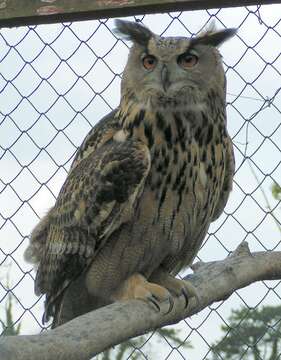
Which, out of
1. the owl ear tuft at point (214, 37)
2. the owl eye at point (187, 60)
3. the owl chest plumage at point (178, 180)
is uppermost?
the owl ear tuft at point (214, 37)

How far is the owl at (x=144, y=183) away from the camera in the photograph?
2516 millimetres

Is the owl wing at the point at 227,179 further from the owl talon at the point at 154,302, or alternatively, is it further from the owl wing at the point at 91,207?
the owl talon at the point at 154,302

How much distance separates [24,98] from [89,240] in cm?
59

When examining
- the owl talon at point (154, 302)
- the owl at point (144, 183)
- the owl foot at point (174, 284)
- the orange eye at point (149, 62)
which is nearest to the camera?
the owl talon at point (154, 302)

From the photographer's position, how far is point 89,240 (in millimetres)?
2531

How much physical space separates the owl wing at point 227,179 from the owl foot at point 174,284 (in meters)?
0.22

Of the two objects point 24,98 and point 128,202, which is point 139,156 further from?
point 24,98

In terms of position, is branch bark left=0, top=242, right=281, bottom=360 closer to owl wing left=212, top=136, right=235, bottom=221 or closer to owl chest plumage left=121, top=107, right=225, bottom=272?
owl chest plumage left=121, top=107, right=225, bottom=272

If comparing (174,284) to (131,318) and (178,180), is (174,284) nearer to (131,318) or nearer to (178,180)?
(178,180)

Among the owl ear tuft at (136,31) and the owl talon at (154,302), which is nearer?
the owl talon at (154,302)

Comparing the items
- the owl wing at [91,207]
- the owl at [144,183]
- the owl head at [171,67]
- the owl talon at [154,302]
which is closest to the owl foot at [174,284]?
the owl at [144,183]

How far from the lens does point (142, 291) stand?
2.40 m

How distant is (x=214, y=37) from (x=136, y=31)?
22 centimetres

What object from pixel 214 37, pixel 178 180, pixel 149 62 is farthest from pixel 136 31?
pixel 178 180
